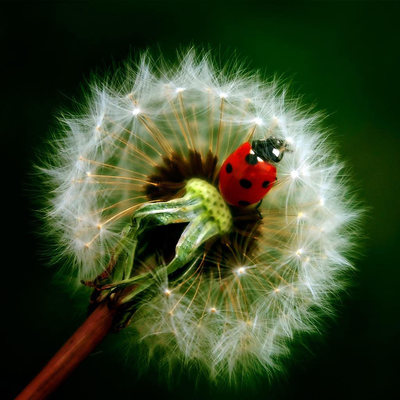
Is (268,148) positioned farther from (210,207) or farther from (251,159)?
(210,207)

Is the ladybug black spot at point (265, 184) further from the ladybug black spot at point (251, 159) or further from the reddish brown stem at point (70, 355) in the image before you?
the reddish brown stem at point (70, 355)

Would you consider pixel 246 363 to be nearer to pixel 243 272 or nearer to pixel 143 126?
pixel 243 272

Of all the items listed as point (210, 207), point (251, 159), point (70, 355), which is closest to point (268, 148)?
point (251, 159)

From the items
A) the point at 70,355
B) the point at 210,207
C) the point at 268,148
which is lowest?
the point at 70,355

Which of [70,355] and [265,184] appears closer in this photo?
[70,355]

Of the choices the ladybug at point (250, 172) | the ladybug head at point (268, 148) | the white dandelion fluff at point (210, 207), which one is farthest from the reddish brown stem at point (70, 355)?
the ladybug head at point (268, 148)

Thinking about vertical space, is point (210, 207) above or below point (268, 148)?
below
